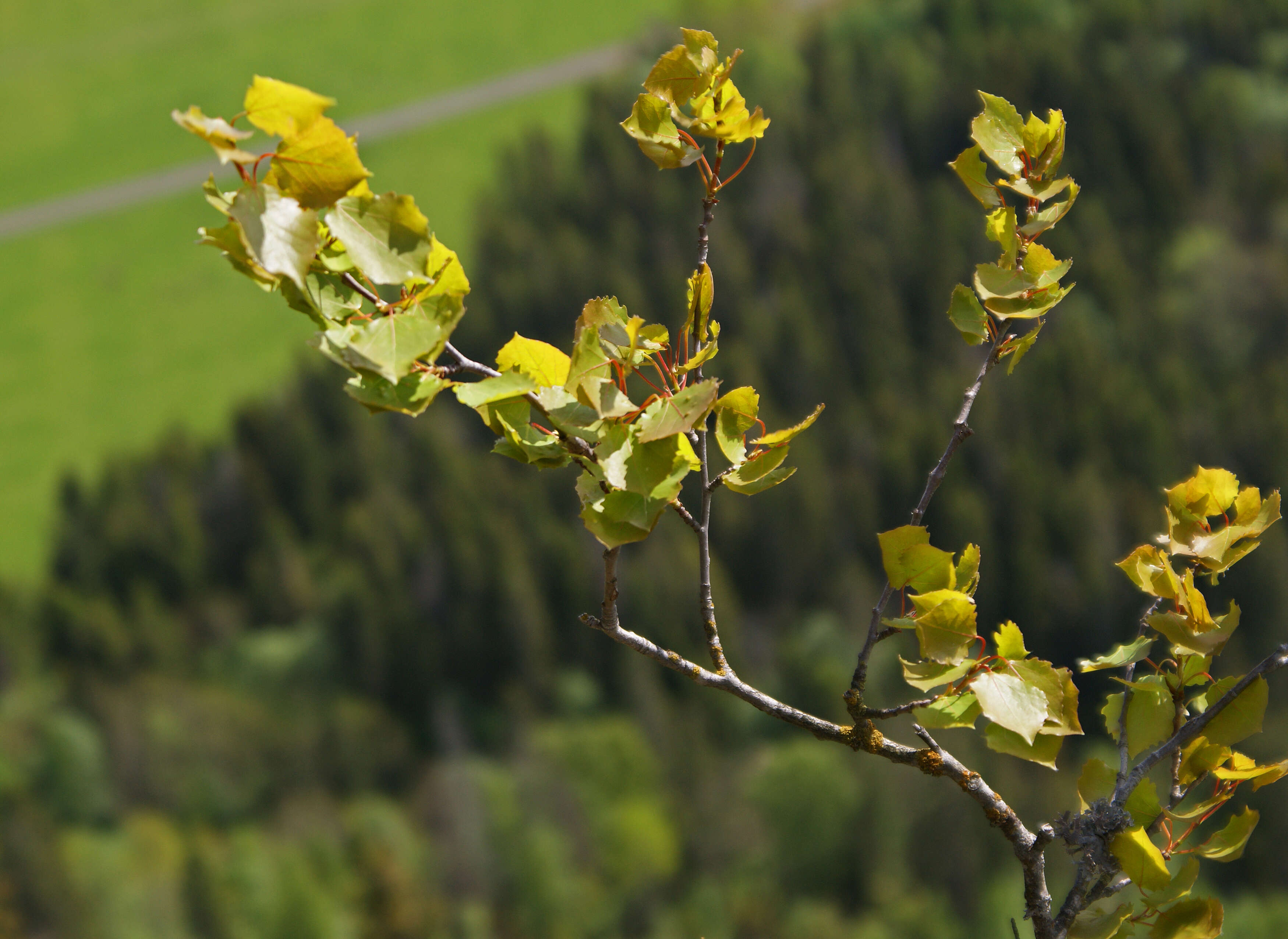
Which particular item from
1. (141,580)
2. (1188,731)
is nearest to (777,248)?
(141,580)

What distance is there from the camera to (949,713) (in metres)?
3.62

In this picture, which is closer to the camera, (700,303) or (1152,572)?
(700,303)

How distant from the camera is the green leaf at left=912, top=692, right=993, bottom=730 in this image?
3.59 m

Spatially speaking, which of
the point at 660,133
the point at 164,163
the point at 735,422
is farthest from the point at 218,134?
the point at 164,163

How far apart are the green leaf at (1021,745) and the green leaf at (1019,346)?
1040mm

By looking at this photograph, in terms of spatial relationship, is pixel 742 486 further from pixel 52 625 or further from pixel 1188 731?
pixel 52 625

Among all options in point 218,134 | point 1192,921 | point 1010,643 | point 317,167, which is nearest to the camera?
point 218,134

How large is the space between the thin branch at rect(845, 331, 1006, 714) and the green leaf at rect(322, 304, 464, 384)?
1.37 meters

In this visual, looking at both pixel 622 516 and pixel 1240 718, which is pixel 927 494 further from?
pixel 1240 718

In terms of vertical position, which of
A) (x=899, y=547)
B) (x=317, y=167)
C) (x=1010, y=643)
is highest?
(x=317, y=167)

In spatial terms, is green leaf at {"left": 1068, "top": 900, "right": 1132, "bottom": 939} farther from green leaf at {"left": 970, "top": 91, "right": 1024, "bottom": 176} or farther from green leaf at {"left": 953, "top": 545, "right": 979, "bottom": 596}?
green leaf at {"left": 970, "top": 91, "right": 1024, "bottom": 176}

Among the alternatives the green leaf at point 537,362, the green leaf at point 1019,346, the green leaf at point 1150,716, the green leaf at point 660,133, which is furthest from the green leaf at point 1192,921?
the green leaf at point 660,133

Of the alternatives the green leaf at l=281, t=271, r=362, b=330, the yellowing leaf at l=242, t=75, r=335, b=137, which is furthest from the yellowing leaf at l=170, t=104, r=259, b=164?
the green leaf at l=281, t=271, r=362, b=330

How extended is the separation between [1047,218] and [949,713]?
56.7 inches
